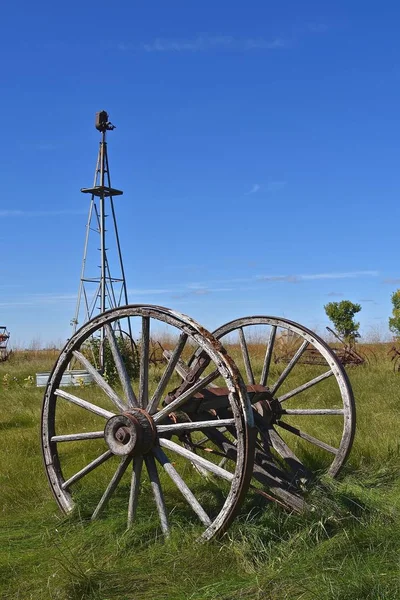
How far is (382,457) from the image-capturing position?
19.2ft

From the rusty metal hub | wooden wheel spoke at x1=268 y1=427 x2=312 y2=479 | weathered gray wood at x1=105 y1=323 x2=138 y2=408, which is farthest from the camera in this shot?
wooden wheel spoke at x1=268 y1=427 x2=312 y2=479

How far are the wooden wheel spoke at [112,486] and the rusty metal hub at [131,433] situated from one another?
0.13 m

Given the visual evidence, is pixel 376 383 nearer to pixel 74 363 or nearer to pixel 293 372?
pixel 293 372

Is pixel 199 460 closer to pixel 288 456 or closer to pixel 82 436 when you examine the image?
pixel 82 436

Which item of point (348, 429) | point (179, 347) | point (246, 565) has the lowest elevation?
point (246, 565)

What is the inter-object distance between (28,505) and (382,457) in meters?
3.10

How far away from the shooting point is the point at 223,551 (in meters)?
3.74

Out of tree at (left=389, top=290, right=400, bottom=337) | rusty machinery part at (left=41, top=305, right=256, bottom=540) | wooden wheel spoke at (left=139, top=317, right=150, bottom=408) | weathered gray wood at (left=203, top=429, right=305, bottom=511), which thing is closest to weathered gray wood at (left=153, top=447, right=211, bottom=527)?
rusty machinery part at (left=41, top=305, right=256, bottom=540)

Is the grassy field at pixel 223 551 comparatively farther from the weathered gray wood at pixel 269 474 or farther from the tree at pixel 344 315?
the tree at pixel 344 315

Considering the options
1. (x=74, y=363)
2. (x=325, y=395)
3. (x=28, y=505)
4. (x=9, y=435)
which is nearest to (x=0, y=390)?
(x=74, y=363)

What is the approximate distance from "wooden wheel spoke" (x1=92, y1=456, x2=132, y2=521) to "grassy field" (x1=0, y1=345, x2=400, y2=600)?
87 mm

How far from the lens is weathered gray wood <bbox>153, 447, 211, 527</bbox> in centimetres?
393

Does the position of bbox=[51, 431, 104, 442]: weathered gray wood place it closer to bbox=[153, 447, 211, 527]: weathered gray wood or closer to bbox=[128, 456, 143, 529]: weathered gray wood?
bbox=[128, 456, 143, 529]: weathered gray wood

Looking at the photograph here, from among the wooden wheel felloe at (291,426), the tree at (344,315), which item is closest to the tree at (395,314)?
the tree at (344,315)
